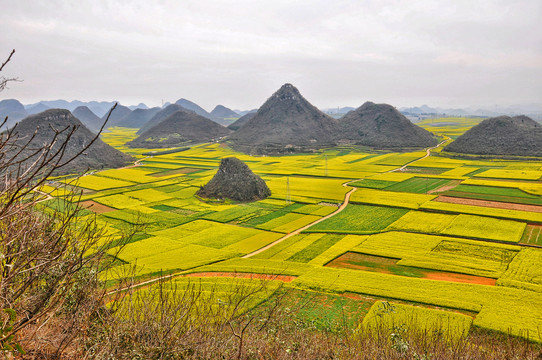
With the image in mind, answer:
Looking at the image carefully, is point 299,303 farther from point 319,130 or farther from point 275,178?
point 319,130

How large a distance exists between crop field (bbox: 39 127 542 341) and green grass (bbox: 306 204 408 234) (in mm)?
236

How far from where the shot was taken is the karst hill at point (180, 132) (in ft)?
486

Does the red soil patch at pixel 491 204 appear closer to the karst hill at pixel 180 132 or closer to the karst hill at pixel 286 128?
the karst hill at pixel 286 128

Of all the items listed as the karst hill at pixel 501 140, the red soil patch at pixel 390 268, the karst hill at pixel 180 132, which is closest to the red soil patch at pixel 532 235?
the red soil patch at pixel 390 268

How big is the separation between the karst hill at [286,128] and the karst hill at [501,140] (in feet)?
147

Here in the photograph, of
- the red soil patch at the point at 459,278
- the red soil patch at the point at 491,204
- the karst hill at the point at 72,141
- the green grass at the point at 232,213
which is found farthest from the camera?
the karst hill at the point at 72,141

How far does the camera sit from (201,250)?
116 ft

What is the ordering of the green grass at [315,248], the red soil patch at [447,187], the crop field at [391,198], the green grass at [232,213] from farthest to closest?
the red soil patch at [447,187] < the crop field at [391,198] < the green grass at [232,213] < the green grass at [315,248]

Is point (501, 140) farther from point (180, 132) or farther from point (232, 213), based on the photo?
point (180, 132)

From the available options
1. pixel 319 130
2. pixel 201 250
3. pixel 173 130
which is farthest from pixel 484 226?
pixel 173 130

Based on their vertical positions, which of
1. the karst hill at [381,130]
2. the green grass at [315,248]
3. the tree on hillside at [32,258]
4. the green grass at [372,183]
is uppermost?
the karst hill at [381,130]

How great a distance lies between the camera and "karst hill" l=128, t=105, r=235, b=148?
148 meters

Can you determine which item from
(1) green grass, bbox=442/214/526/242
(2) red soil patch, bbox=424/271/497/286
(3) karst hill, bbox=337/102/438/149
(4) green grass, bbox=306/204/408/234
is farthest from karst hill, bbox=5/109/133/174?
(3) karst hill, bbox=337/102/438/149

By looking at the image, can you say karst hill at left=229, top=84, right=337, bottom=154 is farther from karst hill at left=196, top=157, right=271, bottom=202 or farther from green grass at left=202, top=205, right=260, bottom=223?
green grass at left=202, top=205, right=260, bottom=223
